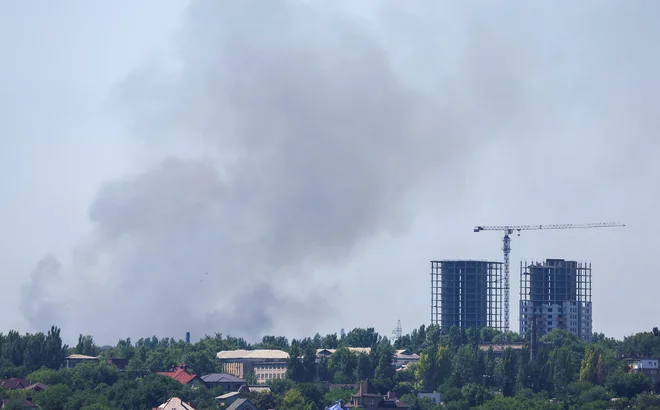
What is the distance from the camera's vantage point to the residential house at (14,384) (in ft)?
355

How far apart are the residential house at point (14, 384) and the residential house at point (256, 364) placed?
38.0m

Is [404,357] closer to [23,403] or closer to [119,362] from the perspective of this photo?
[119,362]

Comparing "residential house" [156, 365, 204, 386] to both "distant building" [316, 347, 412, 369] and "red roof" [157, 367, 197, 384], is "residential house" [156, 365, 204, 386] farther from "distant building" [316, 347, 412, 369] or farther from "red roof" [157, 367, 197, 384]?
"distant building" [316, 347, 412, 369]

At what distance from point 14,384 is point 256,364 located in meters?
44.9

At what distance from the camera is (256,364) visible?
494 ft

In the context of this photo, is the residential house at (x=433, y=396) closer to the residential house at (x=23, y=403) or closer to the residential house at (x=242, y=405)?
the residential house at (x=242, y=405)

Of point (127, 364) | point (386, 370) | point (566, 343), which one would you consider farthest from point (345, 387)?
point (566, 343)

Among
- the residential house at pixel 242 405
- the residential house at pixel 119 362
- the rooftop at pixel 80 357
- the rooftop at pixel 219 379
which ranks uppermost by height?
the rooftop at pixel 80 357

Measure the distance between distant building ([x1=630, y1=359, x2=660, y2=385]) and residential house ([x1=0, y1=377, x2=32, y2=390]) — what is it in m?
56.8

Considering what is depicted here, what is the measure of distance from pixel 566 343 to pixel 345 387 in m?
48.7

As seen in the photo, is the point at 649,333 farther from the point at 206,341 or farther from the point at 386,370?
the point at 206,341

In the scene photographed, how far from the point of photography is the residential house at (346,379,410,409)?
99938 mm

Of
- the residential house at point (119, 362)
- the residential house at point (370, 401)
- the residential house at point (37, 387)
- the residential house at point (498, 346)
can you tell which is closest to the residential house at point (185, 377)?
the residential house at point (37, 387)

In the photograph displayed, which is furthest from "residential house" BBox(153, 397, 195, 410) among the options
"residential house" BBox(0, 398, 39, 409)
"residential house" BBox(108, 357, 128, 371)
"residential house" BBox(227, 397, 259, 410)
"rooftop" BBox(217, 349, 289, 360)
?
"rooftop" BBox(217, 349, 289, 360)
